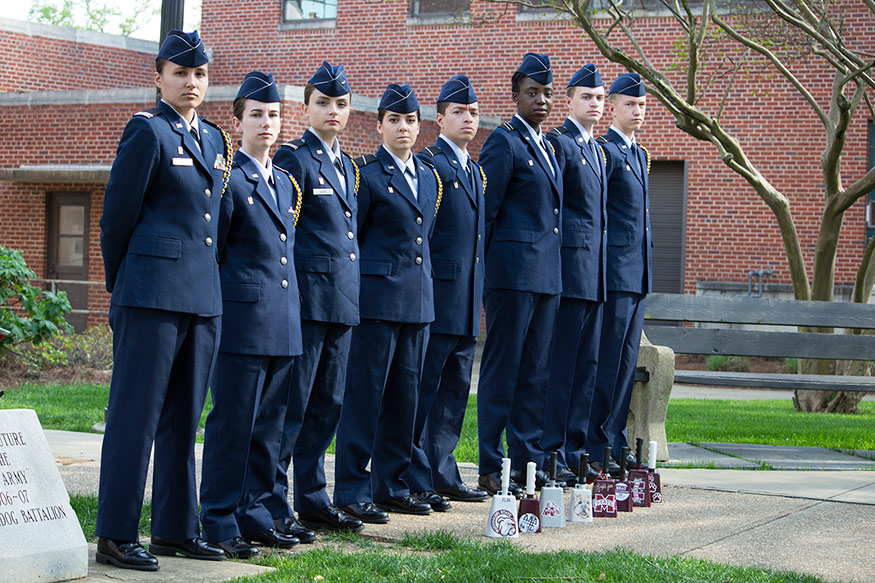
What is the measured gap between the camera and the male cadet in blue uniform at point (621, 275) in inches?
305

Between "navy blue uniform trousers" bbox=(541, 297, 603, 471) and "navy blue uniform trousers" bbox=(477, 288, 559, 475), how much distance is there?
237 millimetres

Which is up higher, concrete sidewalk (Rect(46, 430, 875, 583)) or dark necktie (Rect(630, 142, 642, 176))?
dark necktie (Rect(630, 142, 642, 176))

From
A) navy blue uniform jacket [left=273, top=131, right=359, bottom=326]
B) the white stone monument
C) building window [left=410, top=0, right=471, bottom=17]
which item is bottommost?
the white stone monument

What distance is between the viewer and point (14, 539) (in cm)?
450

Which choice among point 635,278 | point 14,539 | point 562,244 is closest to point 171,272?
point 14,539

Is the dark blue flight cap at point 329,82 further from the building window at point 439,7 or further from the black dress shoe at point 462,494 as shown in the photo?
the building window at point 439,7

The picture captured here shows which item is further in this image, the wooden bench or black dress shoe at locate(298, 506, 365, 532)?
the wooden bench

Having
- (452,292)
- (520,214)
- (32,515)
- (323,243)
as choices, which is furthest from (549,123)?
(32,515)

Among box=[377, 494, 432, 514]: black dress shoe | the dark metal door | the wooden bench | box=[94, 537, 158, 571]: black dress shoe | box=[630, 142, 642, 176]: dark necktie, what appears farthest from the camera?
the dark metal door

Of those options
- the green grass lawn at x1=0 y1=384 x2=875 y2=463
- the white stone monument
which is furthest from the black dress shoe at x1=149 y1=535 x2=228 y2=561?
the green grass lawn at x1=0 y1=384 x2=875 y2=463

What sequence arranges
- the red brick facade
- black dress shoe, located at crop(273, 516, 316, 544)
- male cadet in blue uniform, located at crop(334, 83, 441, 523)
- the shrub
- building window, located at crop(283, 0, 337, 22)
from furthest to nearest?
building window, located at crop(283, 0, 337, 22) < the red brick facade < the shrub < male cadet in blue uniform, located at crop(334, 83, 441, 523) < black dress shoe, located at crop(273, 516, 316, 544)

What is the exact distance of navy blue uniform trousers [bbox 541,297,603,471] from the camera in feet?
24.5

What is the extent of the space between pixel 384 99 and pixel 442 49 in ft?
52.3

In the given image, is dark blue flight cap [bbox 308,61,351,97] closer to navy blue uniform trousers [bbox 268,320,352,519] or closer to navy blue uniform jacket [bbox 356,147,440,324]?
navy blue uniform jacket [bbox 356,147,440,324]
